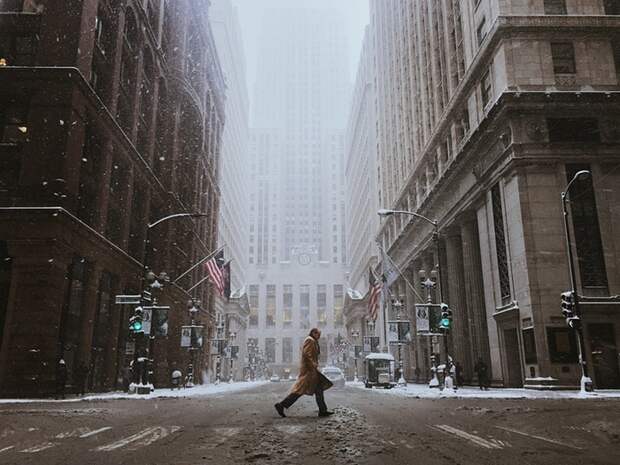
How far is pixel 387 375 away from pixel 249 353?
295 ft

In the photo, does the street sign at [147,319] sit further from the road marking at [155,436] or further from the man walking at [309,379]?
the road marking at [155,436]

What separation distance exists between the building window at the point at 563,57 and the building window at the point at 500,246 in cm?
788

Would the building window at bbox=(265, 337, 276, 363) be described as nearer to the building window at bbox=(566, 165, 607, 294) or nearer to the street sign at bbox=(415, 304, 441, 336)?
the street sign at bbox=(415, 304, 441, 336)

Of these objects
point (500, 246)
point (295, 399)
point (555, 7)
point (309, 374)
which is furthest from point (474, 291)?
point (295, 399)

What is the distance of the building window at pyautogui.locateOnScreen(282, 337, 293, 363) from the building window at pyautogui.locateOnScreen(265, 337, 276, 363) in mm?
2533

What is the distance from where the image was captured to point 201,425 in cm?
1077

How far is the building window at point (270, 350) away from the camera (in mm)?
154750

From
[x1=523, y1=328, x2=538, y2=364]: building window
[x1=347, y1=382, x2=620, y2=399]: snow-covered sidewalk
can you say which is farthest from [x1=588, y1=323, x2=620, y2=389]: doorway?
[x1=523, y1=328, x2=538, y2=364]: building window

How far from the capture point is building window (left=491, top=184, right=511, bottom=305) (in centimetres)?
3450

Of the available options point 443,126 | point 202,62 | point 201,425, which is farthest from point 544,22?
point 202,62

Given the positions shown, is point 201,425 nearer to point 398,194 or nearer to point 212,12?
point 398,194

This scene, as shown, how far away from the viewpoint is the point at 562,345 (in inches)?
1153

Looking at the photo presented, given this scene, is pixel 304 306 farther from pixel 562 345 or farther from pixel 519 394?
pixel 519 394

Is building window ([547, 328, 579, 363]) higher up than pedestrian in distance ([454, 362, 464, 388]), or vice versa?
building window ([547, 328, 579, 363])
